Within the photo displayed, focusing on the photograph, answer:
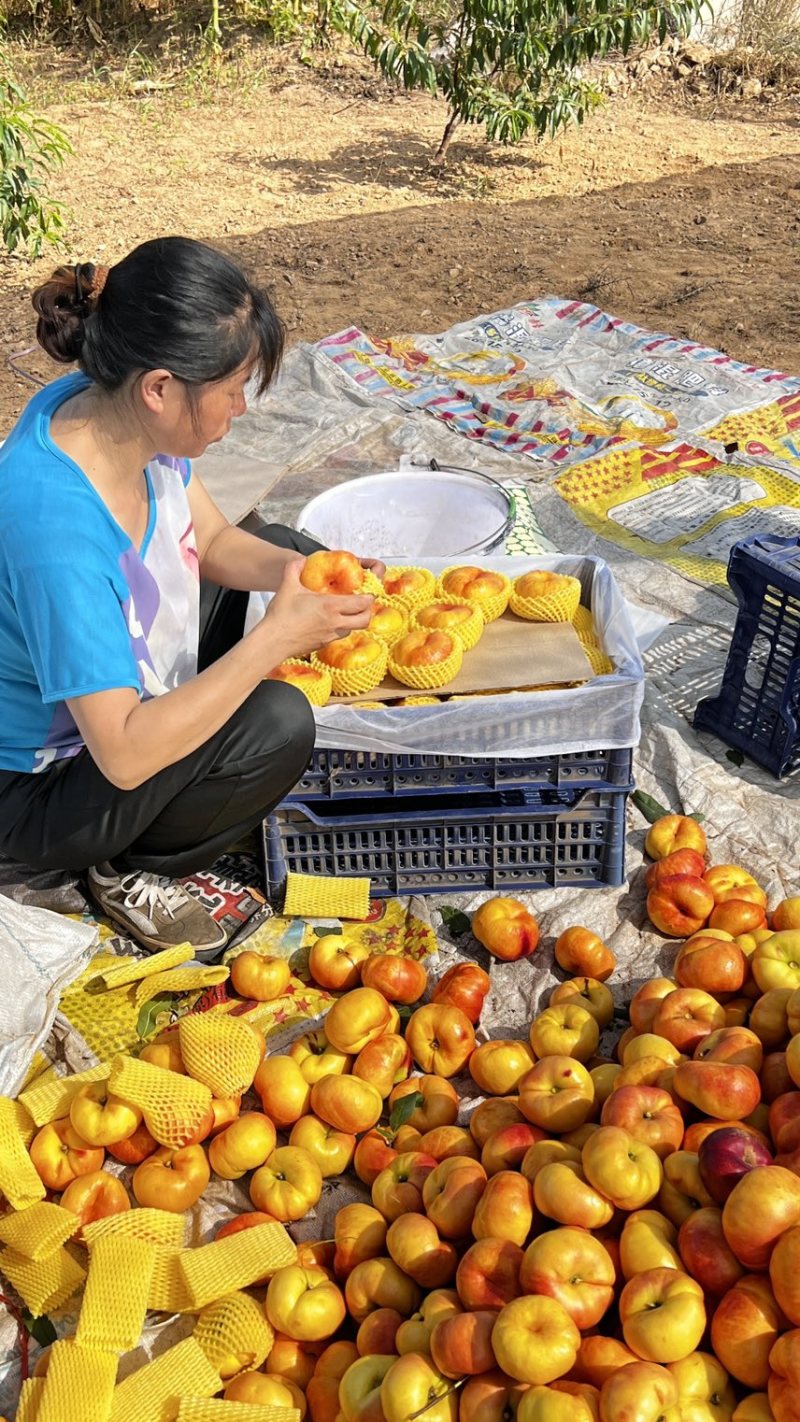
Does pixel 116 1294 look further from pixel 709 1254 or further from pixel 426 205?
pixel 426 205

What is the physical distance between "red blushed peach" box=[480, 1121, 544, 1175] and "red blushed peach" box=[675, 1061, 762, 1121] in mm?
299

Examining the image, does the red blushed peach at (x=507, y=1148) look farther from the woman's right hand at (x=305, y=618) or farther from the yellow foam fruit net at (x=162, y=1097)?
the woman's right hand at (x=305, y=618)

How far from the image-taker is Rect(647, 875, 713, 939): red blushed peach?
9.32 ft

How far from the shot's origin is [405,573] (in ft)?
10.5

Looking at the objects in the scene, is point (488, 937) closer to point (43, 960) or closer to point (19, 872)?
point (43, 960)

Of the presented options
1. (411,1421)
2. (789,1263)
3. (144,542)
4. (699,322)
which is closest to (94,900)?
(144,542)

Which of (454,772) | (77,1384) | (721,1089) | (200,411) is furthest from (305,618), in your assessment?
(77,1384)

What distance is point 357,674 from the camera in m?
2.87

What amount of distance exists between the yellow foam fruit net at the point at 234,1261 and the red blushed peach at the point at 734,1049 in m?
0.85

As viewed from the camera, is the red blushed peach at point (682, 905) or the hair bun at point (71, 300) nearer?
the hair bun at point (71, 300)

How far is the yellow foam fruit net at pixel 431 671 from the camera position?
9.22ft

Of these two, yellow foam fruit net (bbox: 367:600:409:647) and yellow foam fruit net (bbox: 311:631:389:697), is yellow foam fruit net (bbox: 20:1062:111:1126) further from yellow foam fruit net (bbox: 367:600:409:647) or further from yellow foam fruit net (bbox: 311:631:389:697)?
yellow foam fruit net (bbox: 367:600:409:647)

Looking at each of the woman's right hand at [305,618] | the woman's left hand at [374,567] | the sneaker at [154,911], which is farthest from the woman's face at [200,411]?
the sneaker at [154,911]

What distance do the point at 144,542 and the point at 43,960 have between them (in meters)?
0.98
